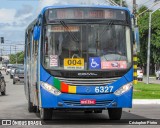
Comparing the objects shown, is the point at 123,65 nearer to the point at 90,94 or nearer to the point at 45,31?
the point at 90,94

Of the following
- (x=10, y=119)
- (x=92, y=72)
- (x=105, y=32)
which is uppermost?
(x=105, y=32)

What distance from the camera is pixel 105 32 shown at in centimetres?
1460

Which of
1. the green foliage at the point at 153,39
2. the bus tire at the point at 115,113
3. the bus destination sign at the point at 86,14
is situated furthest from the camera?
the green foliage at the point at 153,39

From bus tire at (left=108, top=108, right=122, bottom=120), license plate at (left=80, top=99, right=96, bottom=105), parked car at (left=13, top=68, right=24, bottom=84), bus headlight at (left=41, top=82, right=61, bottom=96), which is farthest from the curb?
parked car at (left=13, top=68, right=24, bottom=84)

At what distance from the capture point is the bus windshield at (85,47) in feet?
46.8

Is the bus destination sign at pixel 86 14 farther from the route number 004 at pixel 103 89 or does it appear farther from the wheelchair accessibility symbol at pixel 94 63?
the route number 004 at pixel 103 89

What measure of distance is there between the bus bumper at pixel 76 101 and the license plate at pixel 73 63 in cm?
73

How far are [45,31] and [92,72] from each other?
1676mm

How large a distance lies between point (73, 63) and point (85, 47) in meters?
0.55

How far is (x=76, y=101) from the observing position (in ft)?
46.1

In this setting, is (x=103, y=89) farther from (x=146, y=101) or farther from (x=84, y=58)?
(x=146, y=101)

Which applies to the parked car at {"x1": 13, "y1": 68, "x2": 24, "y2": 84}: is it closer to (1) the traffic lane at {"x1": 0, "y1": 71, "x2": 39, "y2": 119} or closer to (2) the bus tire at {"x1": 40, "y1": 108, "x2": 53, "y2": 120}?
(1) the traffic lane at {"x1": 0, "y1": 71, "x2": 39, "y2": 119}

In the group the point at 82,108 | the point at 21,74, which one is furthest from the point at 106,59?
the point at 21,74

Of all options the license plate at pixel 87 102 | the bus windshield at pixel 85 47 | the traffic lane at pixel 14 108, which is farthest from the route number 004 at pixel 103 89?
the traffic lane at pixel 14 108
